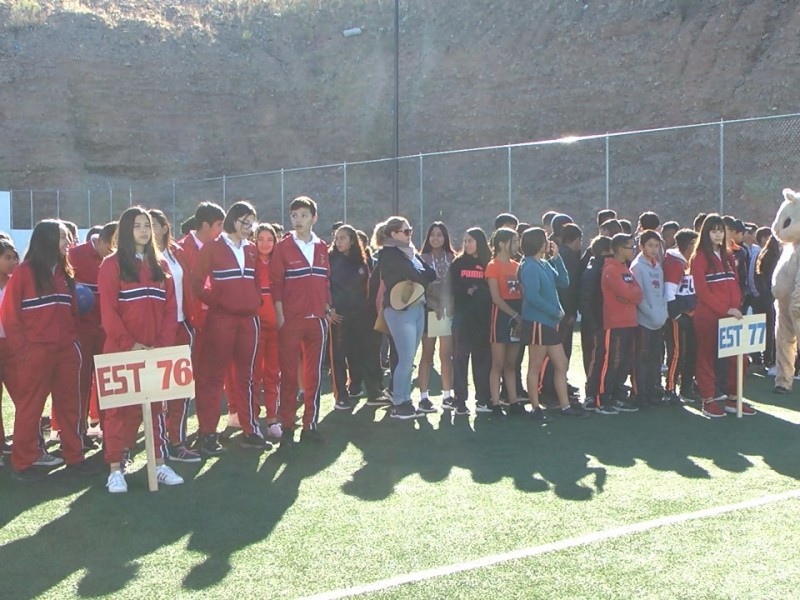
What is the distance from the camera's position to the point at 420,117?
36344 mm

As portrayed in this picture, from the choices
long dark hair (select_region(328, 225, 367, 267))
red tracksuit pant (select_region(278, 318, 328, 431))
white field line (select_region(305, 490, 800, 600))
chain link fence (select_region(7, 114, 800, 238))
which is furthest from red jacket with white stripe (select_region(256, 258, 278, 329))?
chain link fence (select_region(7, 114, 800, 238))

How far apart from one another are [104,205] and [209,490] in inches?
1158

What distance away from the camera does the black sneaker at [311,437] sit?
282 inches

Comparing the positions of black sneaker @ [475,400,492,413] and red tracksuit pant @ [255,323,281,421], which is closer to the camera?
red tracksuit pant @ [255,323,281,421]

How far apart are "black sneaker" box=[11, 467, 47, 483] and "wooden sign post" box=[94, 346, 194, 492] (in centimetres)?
92

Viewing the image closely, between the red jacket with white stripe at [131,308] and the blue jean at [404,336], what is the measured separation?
8.47 feet

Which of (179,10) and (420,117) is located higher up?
(179,10)

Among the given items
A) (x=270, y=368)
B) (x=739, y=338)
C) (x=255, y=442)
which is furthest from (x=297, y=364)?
(x=739, y=338)

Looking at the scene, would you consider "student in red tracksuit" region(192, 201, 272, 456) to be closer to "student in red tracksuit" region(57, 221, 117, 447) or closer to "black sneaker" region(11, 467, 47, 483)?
"student in red tracksuit" region(57, 221, 117, 447)

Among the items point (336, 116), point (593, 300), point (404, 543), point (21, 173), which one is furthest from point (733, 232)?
point (21, 173)

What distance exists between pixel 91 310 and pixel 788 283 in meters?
6.89

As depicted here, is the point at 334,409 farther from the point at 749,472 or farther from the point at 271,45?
the point at 271,45

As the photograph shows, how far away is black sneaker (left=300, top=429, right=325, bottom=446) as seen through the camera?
23.5 ft

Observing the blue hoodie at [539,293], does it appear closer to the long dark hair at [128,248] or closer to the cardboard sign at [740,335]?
the cardboard sign at [740,335]
